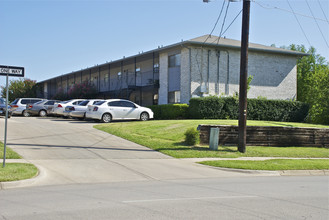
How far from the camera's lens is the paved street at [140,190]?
6121 millimetres

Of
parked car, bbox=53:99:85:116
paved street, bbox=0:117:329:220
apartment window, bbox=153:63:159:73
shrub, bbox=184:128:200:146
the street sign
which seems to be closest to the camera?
paved street, bbox=0:117:329:220

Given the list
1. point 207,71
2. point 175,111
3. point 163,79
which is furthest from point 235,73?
point 175,111

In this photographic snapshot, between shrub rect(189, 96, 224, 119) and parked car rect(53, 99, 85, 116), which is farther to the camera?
parked car rect(53, 99, 85, 116)

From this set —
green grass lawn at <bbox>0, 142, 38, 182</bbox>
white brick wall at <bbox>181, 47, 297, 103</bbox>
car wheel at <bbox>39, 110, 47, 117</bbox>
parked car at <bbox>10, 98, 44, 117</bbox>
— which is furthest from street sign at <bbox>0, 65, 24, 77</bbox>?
parked car at <bbox>10, 98, 44, 117</bbox>

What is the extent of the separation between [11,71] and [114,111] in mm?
14073

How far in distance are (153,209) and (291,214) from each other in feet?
7.86

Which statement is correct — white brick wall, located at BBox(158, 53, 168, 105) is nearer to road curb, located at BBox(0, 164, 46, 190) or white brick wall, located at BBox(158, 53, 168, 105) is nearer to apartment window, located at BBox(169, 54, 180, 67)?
apartment window, located at BBox(169, 54, 180, 67)

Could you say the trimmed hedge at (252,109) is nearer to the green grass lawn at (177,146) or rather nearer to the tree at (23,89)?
the green grass lawn at (177,146)

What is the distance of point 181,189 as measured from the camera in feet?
27.9

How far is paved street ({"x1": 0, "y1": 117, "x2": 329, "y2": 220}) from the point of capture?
612cm

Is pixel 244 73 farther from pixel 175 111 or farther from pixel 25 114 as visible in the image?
pixel 25 114

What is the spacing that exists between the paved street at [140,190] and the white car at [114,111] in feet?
28.0

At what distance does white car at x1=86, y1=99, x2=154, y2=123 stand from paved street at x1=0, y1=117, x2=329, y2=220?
8537 millimetres

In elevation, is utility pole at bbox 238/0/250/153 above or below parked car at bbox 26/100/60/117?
above
